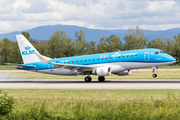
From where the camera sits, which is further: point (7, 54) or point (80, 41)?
point (7, 54)

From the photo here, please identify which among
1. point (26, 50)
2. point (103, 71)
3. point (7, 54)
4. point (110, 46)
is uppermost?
point (110, 46)

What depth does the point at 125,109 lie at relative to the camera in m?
14.1

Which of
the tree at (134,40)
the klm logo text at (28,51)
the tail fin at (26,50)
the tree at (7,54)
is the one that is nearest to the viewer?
the tail fin at (26,50)

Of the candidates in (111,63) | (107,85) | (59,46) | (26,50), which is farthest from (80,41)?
(107,85)

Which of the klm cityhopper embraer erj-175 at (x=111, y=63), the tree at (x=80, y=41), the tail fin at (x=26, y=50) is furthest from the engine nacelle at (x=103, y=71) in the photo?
the tree at (x=80, y=41)

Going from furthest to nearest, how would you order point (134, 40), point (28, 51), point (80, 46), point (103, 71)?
point (80, 46) < point (134, 40) < point (28, 51) < point (103, 71)

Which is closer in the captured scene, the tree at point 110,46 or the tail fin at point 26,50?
the tail fin at point 26,50

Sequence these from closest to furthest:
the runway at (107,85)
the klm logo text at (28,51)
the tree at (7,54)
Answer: the runway at (107,85) < the klm logo text at (28,51) < the tree at (7,54)

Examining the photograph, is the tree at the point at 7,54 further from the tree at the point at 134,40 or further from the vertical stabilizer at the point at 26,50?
the vertical stabilizer at the point at 26,50

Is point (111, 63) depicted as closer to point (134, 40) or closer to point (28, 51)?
point (28, 51)

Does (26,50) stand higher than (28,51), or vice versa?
(26,50)

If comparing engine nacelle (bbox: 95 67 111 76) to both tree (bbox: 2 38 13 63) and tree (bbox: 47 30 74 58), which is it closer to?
tree (bbox: 47 30 74 58)

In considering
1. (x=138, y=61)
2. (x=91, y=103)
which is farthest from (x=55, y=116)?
(x=138, y=61)

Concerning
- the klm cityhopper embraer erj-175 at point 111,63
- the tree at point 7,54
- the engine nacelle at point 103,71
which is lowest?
the engine nacelle at point 103,71
